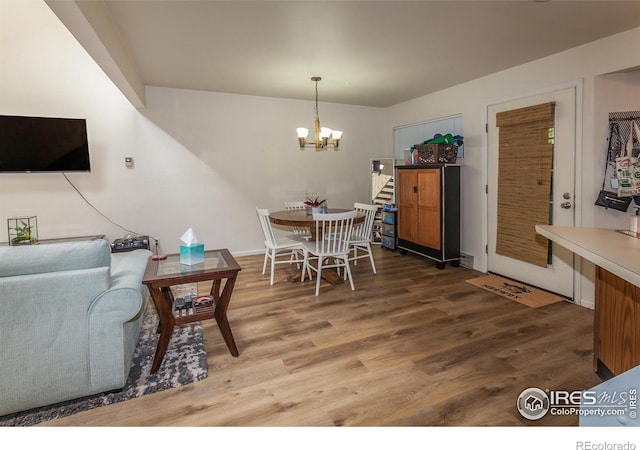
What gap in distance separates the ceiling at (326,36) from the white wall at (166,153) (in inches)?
22.4

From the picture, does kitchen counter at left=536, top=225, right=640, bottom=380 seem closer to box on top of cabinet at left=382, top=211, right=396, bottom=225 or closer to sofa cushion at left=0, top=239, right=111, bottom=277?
sofa cushion at left=0, top=239, right=111, bottom=277

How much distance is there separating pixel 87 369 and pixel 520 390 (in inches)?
97.7

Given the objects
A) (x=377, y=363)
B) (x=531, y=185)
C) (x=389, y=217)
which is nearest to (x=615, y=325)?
(x=377, y=363)

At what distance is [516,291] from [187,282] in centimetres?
327

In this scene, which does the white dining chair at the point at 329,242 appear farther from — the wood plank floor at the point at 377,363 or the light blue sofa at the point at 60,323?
the light blue sofa at the point at 60,323

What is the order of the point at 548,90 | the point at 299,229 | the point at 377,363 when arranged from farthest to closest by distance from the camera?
the point at 299,229, the point at 548,90, the point at 377,363

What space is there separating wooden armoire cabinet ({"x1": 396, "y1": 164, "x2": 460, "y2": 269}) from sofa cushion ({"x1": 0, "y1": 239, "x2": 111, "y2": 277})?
3708mm

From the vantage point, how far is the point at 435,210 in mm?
4473

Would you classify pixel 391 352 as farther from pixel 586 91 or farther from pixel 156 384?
pixel 586 91

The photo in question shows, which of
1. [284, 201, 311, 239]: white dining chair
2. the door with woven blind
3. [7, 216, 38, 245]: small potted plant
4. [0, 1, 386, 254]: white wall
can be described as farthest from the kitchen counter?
[7, 216, 38, 245]: small potted plant

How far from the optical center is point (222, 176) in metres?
5.05

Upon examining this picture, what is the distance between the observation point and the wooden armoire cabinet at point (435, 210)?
173 inches

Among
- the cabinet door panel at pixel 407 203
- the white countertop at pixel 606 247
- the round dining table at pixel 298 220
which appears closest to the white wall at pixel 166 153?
the cabinet door panel at pixel 407 203

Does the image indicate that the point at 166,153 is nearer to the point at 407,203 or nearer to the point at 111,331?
the point at 111,331
